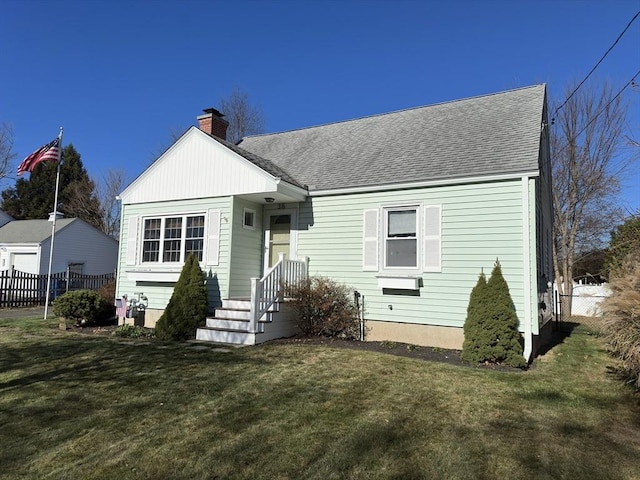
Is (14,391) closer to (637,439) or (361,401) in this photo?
(361,401)

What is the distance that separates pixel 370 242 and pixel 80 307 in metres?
7.87

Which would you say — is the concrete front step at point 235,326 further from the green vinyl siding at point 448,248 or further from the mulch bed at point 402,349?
the green vinyl siding at point 448,248

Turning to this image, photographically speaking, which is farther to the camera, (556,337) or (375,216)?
(556,337)

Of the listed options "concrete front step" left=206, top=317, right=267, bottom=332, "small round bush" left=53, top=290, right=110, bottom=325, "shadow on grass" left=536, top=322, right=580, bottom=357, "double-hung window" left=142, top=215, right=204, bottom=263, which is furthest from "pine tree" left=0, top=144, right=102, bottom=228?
"shadow on grass" left=536, top=322, right=580, bottom=357

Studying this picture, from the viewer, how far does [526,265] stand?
769 cm

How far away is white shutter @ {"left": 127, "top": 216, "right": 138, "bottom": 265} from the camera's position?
457 inches

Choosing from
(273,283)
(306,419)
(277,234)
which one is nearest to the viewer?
(306,419)

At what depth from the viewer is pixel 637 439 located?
13.4ft

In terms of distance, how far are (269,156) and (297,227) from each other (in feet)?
11.6

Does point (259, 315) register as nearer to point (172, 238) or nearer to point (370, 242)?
point (370, 242)

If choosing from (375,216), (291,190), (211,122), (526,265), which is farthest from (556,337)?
(211,122)

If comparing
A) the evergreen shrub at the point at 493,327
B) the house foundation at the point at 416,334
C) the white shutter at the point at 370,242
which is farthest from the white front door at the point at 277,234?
the evergreen shrub at the point at 493,327

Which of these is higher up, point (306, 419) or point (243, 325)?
point (243, 325)

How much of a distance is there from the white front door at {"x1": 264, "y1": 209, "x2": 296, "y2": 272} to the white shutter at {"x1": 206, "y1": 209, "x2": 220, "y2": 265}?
4.31 feet
